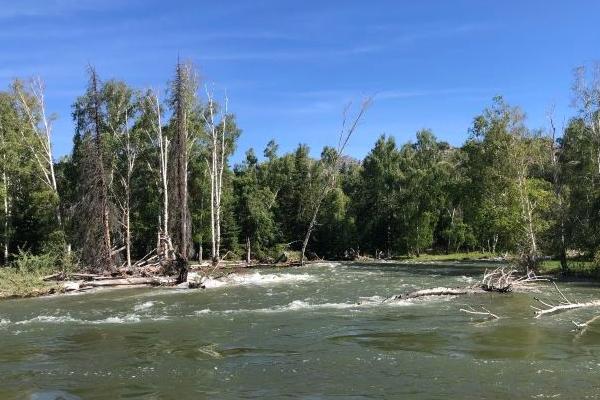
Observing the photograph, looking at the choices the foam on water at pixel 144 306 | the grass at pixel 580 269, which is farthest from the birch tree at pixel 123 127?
the grass at pixel 580 269

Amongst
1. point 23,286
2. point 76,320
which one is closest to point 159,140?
point 23,286

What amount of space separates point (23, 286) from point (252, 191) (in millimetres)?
35211

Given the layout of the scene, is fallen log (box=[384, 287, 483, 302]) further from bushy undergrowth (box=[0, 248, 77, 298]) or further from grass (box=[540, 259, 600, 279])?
bushy undergrowth (box=[0, 248, 77, 298])

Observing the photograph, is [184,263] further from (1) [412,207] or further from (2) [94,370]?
(1) [412,207]

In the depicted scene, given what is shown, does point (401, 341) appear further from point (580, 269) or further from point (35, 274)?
point (580, 269)

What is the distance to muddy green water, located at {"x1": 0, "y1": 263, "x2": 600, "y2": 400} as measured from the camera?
9.55m

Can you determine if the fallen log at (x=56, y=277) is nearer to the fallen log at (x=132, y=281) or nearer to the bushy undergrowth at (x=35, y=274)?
the bushy undergrowth at (x=35, y=274)

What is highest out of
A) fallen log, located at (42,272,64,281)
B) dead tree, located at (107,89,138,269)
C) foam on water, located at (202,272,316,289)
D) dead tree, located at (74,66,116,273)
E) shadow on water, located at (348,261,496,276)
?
dead tree, located at (107,89,138,269)

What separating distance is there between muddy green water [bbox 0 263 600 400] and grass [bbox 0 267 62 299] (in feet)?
14.9

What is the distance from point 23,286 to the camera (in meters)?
26.4

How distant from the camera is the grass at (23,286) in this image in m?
26.0

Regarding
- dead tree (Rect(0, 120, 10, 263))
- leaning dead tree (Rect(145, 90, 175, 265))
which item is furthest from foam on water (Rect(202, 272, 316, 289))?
dead tree (Rect(0, 120, 10, 263))

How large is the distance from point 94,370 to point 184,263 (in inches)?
713

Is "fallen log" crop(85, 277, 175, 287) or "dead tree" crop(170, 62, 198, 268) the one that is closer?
"fallen log" crop(85, 277, 175, 287)
